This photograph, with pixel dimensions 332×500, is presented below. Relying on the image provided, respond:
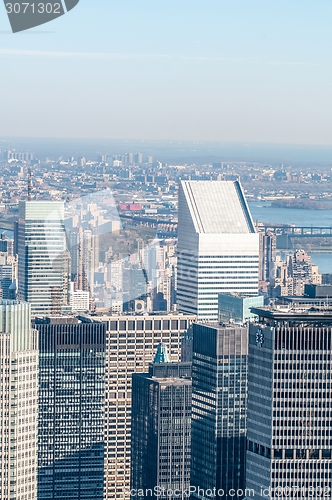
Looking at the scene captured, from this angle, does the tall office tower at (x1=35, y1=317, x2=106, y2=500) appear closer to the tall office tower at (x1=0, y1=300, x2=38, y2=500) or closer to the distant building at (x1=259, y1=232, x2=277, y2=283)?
the tall office tower at (x1=0, y1=300, x2=38, y2=500)

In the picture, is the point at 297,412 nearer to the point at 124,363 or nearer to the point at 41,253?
the point at 124,363

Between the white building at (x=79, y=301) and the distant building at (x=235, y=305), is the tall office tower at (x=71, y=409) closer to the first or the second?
the distant building at (x=235, y=305)

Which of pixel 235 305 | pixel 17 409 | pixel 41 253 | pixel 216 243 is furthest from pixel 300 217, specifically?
pixel 17 409

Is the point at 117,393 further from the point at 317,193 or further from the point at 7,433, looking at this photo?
the point at 317,193

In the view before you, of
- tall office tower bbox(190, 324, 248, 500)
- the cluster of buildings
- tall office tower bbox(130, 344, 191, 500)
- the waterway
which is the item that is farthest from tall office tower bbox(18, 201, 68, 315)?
tall office tower bbox(190, 324, 248, 500)

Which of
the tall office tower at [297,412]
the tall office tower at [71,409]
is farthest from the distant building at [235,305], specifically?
the tall office tower at [297,412]

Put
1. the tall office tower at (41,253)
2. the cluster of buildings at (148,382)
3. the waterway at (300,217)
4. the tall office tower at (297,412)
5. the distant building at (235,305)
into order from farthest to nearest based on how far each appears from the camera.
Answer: the waterway at (300,217) → the tall office tower at (41,253) → the distant building at (235,305) → the cluster of buildings at (148,382) → the tall office tower at (297,412)
